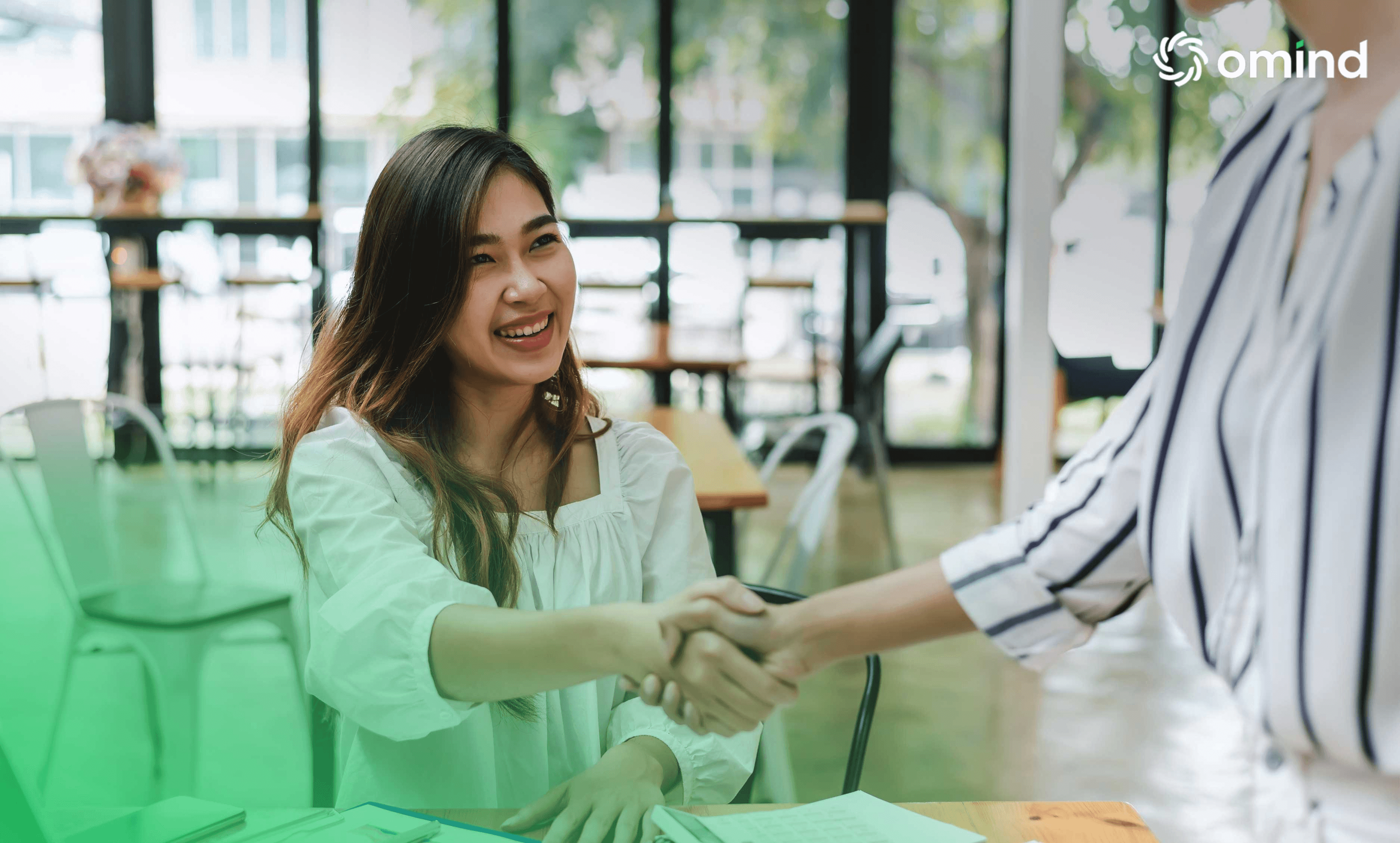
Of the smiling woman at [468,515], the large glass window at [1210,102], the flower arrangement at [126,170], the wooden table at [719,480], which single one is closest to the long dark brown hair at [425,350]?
the smiling woman at [468,515]

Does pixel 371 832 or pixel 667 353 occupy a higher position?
pixel 667 353

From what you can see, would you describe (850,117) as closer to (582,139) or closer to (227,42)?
(582,139)

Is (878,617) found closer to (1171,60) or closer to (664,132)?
(664,132)

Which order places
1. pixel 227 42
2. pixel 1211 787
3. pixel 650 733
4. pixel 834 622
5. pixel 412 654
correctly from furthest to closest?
1. pixel 227 42
2. pixel 1211 787
3. pixel 650 733
4. pixel 412 654
5. pixel 834 622

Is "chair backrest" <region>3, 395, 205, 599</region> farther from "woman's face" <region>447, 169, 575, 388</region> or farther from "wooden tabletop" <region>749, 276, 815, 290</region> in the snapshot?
"wooden tabletop" <region>749, 276, 815, 290</region>

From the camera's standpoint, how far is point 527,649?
0.97m

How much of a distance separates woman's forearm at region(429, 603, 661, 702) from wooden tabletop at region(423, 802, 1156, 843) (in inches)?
4.6

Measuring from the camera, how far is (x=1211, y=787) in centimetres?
240

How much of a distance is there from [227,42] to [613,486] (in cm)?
573

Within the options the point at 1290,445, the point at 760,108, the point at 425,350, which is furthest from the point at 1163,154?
the point at 1290,445

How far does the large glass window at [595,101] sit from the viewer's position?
6.14 meters

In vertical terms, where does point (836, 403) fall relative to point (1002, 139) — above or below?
below

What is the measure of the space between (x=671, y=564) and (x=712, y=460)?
103cm

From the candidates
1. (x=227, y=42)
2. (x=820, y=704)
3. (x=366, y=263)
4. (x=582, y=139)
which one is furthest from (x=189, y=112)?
(x=366, y=263)
